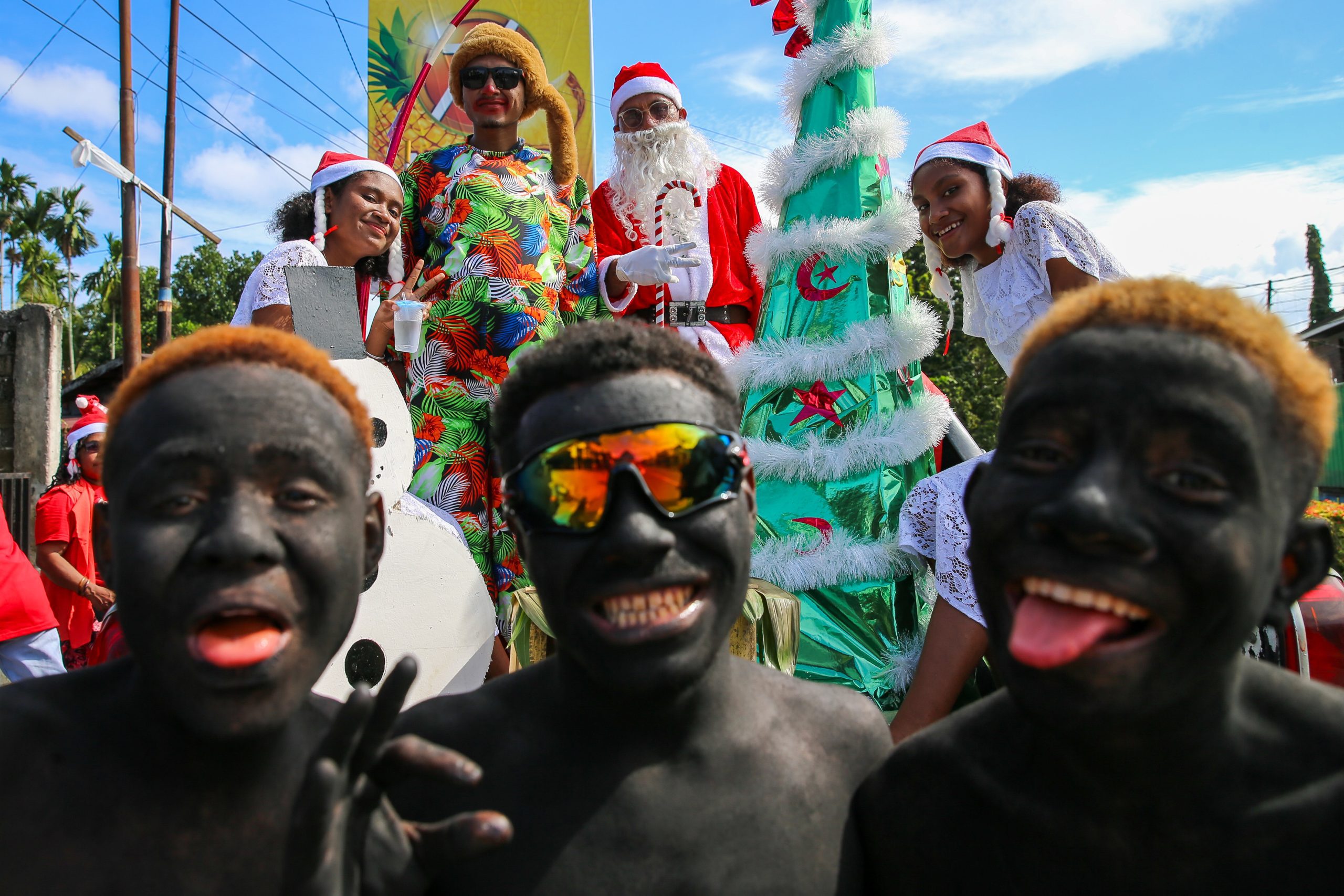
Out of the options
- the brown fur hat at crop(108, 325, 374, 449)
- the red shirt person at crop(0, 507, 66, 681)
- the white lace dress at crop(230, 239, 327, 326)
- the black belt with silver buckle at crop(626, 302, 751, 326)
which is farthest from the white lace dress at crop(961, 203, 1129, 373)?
the red shirt person at crop(0, 507, 66, 681)

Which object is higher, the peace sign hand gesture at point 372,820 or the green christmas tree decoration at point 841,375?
the green christmas tree decoration at point 841,375

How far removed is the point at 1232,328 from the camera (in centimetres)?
136

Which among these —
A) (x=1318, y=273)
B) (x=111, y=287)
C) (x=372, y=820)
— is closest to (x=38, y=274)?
(x=111, y=287)

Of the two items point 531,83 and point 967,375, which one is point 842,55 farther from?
point 967,375

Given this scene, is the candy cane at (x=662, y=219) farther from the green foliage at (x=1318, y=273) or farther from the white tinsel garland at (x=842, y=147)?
the green foliage at (x=1318, y=273)

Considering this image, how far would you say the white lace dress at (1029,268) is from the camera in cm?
347

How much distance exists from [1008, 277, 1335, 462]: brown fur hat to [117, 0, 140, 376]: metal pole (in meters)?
12.2

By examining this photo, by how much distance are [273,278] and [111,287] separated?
38807mm

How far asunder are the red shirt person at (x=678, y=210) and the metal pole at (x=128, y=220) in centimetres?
869

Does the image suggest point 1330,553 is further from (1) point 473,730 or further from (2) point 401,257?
(2) point 401,257

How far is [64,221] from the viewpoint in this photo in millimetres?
45719

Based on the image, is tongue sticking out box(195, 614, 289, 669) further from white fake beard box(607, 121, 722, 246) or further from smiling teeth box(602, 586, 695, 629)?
white fake beard box(607, 121, 722, 246)

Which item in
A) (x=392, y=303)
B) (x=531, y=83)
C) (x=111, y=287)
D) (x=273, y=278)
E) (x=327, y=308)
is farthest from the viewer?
(x=111, y=287)

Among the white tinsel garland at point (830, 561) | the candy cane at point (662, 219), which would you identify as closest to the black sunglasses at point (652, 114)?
the candy cane at point (662, 219)
